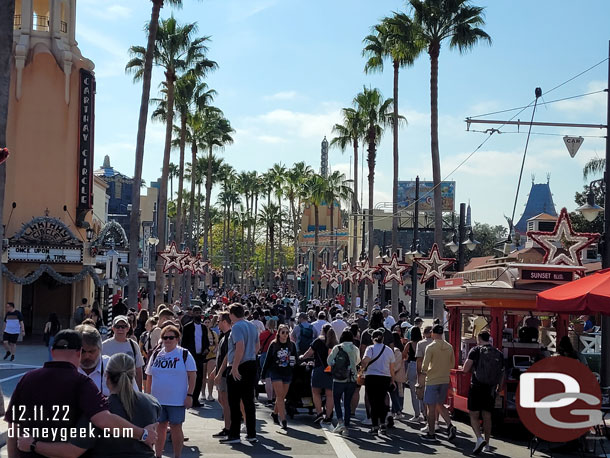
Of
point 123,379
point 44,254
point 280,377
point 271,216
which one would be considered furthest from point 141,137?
point 271,216

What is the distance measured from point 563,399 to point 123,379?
7109mm

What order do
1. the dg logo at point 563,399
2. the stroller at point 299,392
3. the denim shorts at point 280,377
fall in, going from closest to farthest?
the dg logo at point 563,399, the denim shorts at point 280,377, the stroller at point 299,392

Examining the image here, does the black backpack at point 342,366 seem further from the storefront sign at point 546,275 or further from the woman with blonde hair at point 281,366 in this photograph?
the storefront sign at point 546,275

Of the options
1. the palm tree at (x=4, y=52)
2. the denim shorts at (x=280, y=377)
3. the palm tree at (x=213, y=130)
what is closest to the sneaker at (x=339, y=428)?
the denim shorts at (x=280, y=377)

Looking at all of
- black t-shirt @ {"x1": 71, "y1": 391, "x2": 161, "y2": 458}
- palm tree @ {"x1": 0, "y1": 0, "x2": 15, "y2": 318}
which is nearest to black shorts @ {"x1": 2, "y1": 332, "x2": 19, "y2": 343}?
palm tree @ {"x1": 0, "y1": 0, "x2": 15, "y2": 318}

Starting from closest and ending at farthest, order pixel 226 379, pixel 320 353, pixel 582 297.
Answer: pixel 582 297, pixel 226 379, pixel 320 353

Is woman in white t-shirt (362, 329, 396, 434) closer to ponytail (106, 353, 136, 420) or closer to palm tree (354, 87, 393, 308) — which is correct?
ponytail (106, 353, 136, 420)

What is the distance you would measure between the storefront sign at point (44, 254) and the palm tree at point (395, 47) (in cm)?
1371

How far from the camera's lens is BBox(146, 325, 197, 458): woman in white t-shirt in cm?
991

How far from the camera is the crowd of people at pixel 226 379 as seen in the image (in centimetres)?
579

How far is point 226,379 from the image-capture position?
42.5ft

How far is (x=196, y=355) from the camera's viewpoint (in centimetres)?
1619

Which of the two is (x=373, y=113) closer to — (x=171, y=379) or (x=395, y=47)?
(x=395, y=47)

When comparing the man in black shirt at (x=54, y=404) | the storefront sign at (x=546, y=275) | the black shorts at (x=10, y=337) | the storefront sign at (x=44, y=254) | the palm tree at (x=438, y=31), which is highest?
the palm tree at (x=438, y=31)
